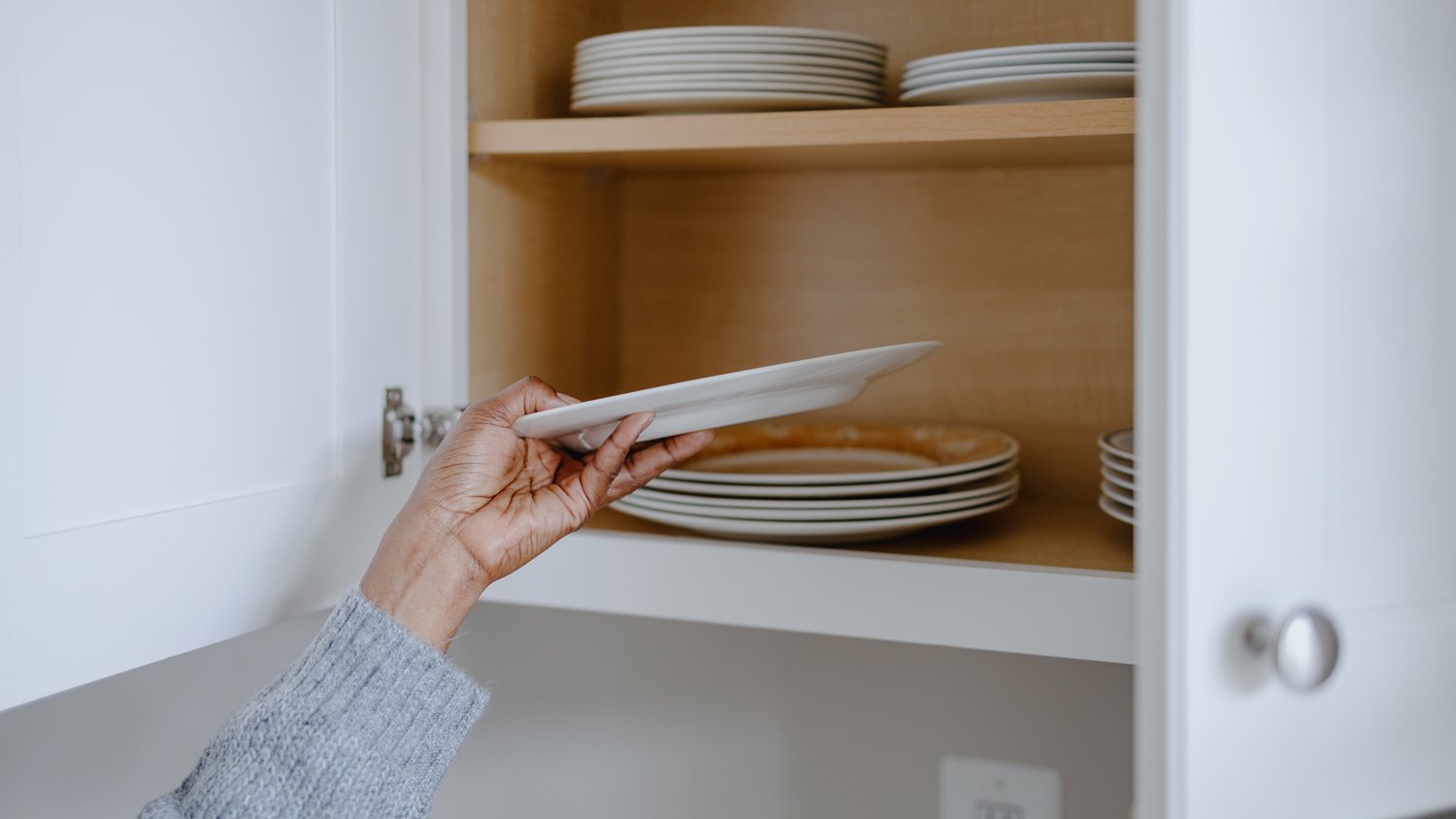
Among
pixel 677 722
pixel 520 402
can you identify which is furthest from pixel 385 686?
pixel 677 722

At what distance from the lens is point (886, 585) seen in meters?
0.80

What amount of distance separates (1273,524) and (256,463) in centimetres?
58

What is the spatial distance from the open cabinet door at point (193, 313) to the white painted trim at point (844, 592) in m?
0.16

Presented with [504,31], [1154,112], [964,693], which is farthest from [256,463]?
[964,693]

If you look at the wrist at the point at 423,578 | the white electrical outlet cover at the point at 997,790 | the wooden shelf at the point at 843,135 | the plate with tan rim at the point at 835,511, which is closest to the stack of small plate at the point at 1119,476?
the plate with tan rim at the point at 835,511

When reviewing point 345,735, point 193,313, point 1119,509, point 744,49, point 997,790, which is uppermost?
point 744,49

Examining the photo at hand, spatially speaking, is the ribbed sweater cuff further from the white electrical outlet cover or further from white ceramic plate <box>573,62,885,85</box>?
the white electrical outlet cover

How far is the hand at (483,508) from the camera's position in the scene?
2.25 ft

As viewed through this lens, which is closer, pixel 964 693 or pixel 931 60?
pixel 931 60

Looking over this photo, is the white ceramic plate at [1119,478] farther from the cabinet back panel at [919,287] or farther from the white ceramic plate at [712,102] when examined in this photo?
the white ceramic plate at [712,102]

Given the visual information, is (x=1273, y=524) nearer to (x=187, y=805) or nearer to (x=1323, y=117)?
(x=1323, y=117)

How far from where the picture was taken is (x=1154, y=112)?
39 cm

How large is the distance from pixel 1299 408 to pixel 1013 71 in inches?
19.1

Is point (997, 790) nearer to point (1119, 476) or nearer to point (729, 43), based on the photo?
point (1119, 476)
